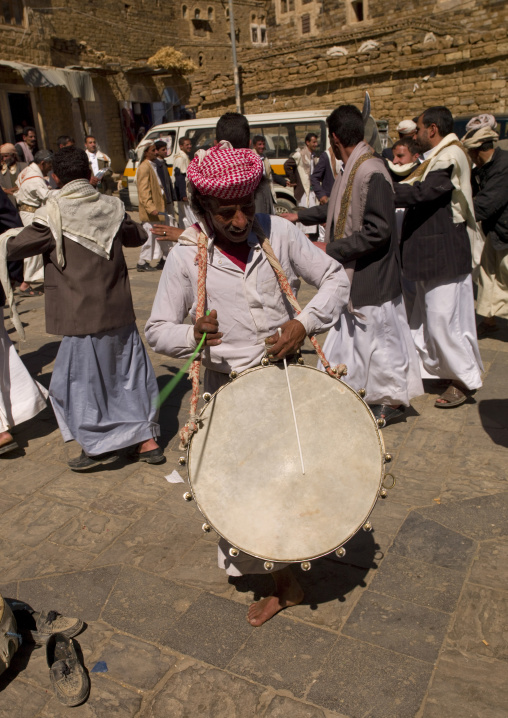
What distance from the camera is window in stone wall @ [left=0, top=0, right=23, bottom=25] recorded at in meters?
19.1

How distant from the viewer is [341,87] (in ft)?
67.8

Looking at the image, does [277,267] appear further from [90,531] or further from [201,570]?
[90,531]

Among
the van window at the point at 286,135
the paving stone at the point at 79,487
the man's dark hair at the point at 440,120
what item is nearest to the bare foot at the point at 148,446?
the paving stone at the point at 79,487

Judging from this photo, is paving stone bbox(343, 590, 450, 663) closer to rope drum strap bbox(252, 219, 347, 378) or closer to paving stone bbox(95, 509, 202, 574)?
paving stone bbox(95, 509, 202, 574)

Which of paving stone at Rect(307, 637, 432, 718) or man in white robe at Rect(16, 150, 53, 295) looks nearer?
paving stone at Rect(307, 637, 432, 718)

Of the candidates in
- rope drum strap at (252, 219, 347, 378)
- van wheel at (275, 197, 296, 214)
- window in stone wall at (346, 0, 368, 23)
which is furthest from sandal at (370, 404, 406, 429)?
window in stone wall at (346, 0, 368, 23)

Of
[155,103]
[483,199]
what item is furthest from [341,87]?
[483,199]

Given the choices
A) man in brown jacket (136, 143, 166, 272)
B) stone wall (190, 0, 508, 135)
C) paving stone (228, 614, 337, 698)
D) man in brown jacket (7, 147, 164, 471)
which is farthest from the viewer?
stone wall (190, 0, 508, 135)

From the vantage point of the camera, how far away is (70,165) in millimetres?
3463

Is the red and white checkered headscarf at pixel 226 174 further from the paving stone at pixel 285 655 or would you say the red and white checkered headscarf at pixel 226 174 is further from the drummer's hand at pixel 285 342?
the paving stone at pixel 285 655

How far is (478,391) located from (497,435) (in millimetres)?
745

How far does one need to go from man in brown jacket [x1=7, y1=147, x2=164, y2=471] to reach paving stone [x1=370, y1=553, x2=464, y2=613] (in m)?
1.66

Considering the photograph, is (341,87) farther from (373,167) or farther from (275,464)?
(275,464)

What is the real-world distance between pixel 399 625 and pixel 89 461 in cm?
217
